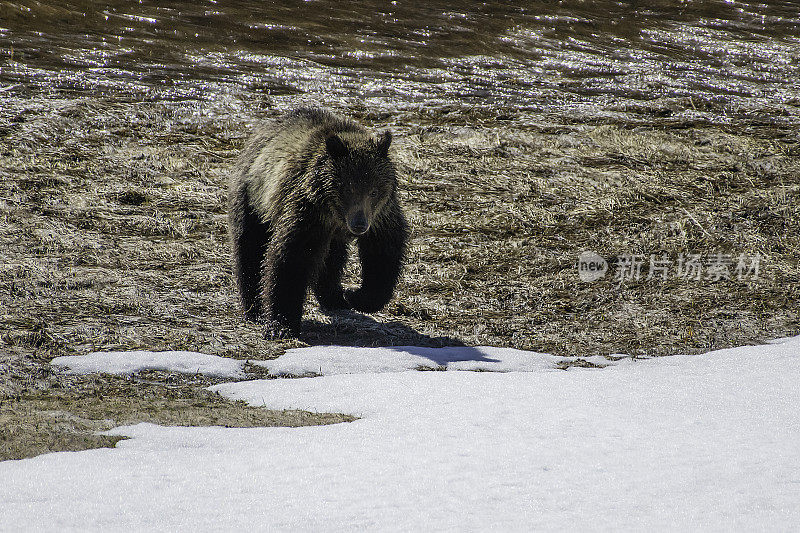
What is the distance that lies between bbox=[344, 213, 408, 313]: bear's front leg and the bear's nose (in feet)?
1.88

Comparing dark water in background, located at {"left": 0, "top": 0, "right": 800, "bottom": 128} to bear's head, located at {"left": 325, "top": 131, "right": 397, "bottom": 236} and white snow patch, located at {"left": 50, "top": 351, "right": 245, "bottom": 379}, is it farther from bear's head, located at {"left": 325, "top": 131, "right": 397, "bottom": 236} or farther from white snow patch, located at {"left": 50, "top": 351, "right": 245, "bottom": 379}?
white snow patch, located at {"left": 50, "top": 351, "right": 245, "bottom": 379}

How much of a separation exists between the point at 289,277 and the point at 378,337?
81 cm

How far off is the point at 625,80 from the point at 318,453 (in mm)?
11527

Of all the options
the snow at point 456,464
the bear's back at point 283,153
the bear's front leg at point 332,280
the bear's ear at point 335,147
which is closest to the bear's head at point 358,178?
the bear's ear at point 335,147

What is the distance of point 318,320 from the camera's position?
7.30 m

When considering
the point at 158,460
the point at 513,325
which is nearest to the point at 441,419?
the point at 158,460

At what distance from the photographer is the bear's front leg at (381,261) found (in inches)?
276

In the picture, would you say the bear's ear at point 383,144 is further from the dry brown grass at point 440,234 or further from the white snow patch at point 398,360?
the white snow patch at point 398,360

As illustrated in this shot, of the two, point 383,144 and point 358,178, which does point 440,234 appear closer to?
point 383,144

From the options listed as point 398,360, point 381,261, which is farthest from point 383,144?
point 398,360

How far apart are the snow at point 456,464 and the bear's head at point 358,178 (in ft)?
4.22

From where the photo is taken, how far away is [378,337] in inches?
269

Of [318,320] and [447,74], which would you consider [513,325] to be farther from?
[447,74]

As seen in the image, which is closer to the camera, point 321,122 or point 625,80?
point 321,122
